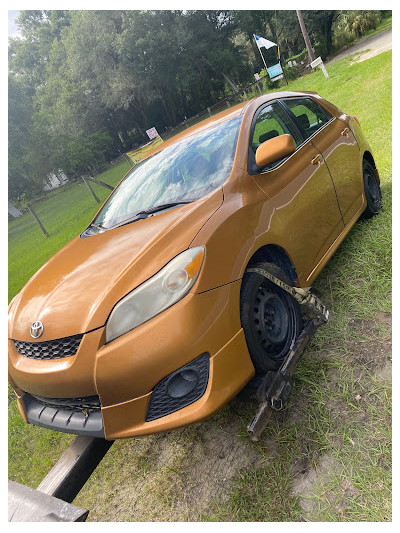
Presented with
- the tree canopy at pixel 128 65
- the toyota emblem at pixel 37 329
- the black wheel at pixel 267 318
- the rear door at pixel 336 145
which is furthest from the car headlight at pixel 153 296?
the tree canopy at pixel 128 65

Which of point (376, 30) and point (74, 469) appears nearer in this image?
point (74, 469)

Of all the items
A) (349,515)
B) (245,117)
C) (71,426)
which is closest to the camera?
(349,515)

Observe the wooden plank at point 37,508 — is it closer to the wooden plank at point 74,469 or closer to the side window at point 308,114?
the wooden plank at point 74,469

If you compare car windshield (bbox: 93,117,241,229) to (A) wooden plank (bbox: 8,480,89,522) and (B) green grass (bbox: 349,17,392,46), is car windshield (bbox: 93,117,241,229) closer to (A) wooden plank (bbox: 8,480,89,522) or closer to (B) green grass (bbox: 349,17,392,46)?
(A) wooden plank (bbox: 8,480,89,522)

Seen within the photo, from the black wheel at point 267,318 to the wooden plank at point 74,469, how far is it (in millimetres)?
905

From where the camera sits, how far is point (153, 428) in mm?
1633

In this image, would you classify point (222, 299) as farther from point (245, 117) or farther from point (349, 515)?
point (245, 117)

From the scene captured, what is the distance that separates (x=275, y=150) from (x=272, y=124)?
70 cm

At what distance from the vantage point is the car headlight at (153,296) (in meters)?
1.64

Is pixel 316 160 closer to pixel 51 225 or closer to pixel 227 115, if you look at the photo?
pixel 227 115

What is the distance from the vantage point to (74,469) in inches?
71.5

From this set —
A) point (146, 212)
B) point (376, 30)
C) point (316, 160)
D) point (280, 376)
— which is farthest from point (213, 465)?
point (376, 30)
